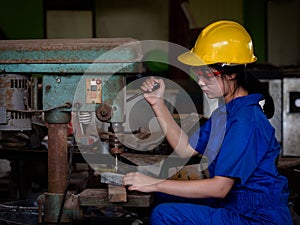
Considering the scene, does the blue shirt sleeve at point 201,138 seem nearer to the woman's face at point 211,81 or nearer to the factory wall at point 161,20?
the woman's face at point 211,81

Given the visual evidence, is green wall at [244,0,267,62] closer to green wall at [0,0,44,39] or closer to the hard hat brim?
green wall at [0,0,44,39]

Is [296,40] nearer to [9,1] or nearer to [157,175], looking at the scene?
[9,1]

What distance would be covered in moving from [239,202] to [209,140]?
28 centimetres

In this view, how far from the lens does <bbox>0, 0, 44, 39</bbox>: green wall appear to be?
6.59 metres

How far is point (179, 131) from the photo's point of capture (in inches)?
82.4

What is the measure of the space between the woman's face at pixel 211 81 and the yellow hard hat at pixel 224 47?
27 mm

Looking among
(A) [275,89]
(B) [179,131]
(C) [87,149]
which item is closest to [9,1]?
(A) [275,89]

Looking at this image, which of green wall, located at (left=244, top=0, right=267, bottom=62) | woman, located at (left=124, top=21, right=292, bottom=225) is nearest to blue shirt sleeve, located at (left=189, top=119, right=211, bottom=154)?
woman, located at (left=124, top=21, right=292, bottom=225)

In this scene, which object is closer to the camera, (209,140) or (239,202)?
(239,202)

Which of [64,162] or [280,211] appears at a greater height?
[64,162]

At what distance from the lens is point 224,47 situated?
5.90ft

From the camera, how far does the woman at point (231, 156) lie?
1683 mm

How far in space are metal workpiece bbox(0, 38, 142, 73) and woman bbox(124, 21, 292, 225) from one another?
24 cm

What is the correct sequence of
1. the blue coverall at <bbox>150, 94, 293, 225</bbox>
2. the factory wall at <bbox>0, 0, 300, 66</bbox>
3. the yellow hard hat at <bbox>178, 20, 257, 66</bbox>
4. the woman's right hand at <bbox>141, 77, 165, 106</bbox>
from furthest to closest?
1. the factory wall at <bbox>0, 0, 300, 66</bbox>
2. the woman's right hand at <bbox>141, 77, 165, 106</bbox>
3. the yellow hard hat at <bbox>178, 20, 257, 66</bbox>
4. the blue coverall at <bbox>150, 94, 293, 225</bbox>
